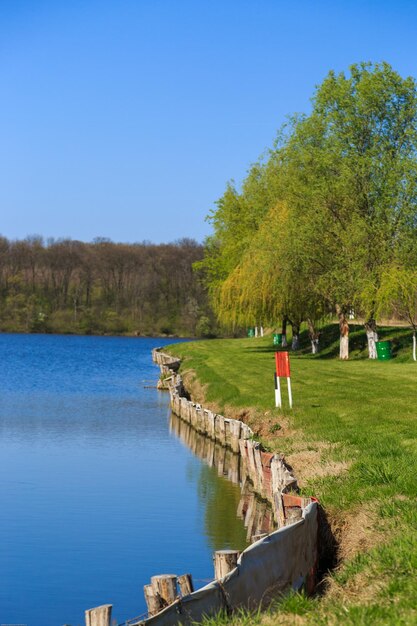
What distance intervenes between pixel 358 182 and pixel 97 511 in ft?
110

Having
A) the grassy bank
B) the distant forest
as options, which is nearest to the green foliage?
the grassy bank

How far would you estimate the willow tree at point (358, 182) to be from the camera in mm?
48969

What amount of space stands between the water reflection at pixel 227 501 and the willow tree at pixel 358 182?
2211 cm

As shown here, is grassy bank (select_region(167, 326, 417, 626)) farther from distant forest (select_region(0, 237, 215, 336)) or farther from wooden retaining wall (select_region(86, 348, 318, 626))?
distant forest (select_region(0, 237, 215, 336))

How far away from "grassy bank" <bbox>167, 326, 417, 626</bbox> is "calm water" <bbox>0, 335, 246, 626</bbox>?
81.7 inches

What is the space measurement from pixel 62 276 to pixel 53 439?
14416 cm

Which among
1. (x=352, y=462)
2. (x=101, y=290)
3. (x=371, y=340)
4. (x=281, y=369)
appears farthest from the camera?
(x=101, y=290)

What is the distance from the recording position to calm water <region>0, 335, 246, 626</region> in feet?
46.1

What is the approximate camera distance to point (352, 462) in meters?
17.3

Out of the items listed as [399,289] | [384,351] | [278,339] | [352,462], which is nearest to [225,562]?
[352,462]

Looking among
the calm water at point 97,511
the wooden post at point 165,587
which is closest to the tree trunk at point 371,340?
the calm water at point 97,511

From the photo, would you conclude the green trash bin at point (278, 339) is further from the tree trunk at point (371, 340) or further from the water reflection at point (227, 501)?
the water reflection at point (227, 501)

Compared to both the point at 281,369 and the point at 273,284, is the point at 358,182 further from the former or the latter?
the point at 281,369

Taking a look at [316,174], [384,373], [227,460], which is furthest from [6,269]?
[227,460]
